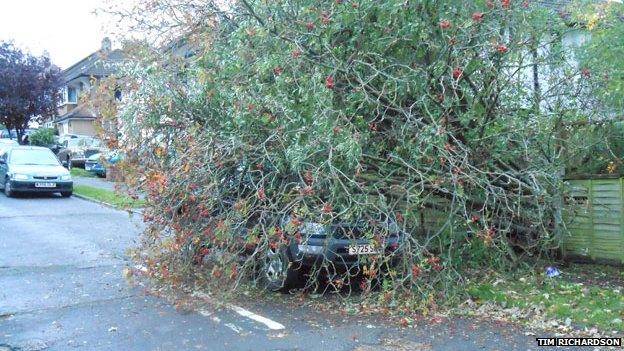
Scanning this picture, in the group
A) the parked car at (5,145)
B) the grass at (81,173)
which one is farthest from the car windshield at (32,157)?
the grass at (81,173)

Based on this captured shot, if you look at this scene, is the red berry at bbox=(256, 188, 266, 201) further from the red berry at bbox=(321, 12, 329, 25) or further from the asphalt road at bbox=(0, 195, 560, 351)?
the red berry at bbox=(321, 12, 329, 25)

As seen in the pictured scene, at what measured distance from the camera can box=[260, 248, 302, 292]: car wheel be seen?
289 inches

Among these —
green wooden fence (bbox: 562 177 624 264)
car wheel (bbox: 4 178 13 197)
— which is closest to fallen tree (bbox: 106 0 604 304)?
green wooden fence (bbox: 562 177 624 264)

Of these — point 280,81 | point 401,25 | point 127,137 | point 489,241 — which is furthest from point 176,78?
point 489,241

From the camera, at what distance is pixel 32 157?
19297mm

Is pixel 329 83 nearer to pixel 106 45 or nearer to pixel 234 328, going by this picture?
pixel 234 328

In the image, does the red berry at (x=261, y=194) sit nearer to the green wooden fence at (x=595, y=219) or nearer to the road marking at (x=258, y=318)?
the road marking at (x=258, y=318)

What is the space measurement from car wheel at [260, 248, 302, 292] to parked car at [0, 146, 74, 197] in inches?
514

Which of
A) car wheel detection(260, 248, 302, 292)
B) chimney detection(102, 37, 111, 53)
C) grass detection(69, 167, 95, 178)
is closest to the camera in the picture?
car wheel detection(260, 248, 302, 292)

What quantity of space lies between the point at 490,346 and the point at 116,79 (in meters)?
6.48

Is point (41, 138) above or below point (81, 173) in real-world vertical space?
above

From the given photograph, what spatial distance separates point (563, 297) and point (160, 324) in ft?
15.2

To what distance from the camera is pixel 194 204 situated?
302 inches

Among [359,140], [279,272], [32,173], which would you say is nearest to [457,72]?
[359,140]
